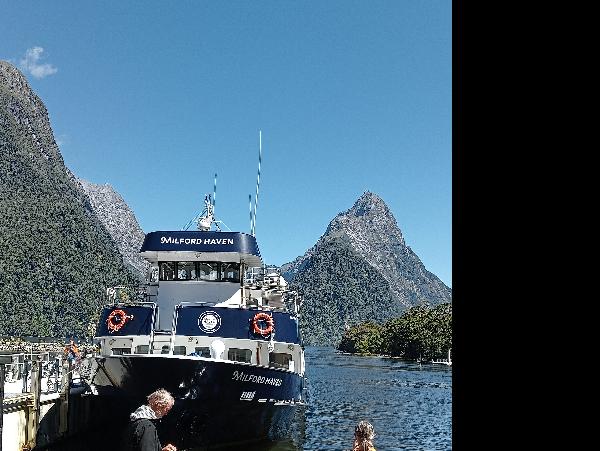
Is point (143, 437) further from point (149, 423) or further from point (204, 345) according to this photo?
point (204, 345)

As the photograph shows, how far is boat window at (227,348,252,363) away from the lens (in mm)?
24109

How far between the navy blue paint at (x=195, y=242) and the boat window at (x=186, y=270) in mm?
863

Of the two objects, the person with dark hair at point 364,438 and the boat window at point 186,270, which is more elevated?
the boat window at point 186,270

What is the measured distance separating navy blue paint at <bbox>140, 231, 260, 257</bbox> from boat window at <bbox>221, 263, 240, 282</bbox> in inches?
38.6

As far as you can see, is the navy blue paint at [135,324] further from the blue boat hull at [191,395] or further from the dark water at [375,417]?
the dark water at [375,417]

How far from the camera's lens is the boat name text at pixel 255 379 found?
2147cm

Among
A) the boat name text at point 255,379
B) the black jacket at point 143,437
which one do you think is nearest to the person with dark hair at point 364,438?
the black jacket at point 143,437

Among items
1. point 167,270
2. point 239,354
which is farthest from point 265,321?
point 167,270

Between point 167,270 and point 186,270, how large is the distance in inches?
35.6

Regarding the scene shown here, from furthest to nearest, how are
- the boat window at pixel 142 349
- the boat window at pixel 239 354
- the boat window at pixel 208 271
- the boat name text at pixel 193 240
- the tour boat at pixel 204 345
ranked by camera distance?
1. the boat window at pixel 208 271
2. the boat name text at pixel 193 240
3. the boat window at pixel 142 349
4. the boat window at pixel 239 354
5. the tour boat at pixel 204 345

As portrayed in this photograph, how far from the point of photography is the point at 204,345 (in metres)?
23.7
